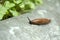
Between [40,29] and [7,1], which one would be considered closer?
[40,29]

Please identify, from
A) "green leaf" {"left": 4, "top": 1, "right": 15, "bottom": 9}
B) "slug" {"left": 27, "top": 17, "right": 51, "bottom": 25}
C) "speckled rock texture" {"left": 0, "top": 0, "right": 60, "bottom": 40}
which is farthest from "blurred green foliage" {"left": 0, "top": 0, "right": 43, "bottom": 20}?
"slug" {"left": 27, "top": 17, "right": 51, "bottom": 25}

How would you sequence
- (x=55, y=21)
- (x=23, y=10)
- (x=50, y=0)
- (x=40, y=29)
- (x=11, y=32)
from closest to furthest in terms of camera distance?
(x=11, y=32) → (x=40, y=29) → (x=55, y=21) → (x=23, y=10) → (x=50, y=0)

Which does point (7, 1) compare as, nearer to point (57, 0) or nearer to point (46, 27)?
point (46, 27)

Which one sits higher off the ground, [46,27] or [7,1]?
[7,1]

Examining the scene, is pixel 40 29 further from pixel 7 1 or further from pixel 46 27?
pixel 7 1

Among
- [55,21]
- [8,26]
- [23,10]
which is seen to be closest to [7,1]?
[23,10]

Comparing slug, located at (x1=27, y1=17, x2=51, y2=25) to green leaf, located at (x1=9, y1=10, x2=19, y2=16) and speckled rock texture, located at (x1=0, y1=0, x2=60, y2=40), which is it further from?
green leaf, located at (x1=9, y1=10, x2=19, y2=16)

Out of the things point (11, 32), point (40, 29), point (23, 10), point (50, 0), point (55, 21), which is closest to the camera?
point (11, 32)

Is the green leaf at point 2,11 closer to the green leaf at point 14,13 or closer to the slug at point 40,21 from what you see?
the green leaf at point 14,13

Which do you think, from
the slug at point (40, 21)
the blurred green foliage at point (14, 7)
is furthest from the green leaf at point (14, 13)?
the slug at point (40, 21)
